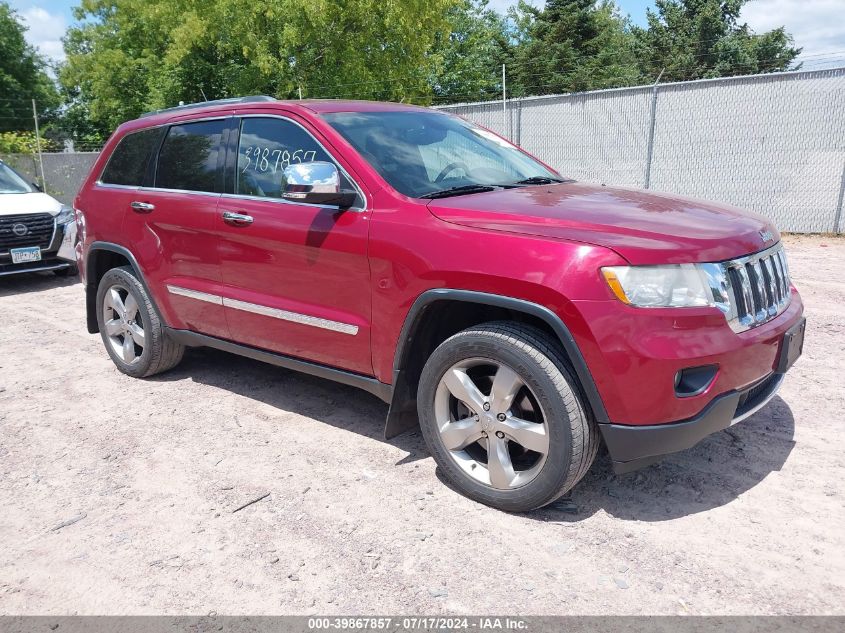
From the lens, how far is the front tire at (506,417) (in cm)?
289

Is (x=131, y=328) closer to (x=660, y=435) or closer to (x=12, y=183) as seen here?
(x=660, y=435)

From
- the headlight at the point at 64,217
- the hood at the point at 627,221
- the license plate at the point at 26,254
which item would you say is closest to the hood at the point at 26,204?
the headlight at the point at 64,217

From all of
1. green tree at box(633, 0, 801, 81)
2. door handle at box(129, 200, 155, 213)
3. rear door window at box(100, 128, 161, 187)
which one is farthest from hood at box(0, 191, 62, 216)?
green tree at box(633, 0, 801, 81)

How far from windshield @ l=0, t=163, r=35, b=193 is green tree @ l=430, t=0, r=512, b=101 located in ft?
→ 81.4

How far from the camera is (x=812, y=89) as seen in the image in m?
10.9

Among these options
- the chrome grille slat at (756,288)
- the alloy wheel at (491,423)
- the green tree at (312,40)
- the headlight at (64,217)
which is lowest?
the alloy wheel at (491,423)

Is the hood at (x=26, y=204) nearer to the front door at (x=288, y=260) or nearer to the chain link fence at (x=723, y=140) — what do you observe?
the front door at (x=288, y=260)

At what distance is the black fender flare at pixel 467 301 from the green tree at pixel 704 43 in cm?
3782

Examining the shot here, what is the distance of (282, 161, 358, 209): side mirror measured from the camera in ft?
11.0

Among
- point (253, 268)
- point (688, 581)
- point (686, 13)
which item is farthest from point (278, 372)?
point (686, 13)

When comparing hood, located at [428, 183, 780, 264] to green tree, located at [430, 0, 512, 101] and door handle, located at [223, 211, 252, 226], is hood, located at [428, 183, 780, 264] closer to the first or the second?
door handle, located at [223, 211, 252, 226]

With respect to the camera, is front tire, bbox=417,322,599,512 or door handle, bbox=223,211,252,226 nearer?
front tire, bbox=417,322,599,512

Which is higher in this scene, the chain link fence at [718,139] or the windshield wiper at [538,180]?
the chain link fence at [718,139]

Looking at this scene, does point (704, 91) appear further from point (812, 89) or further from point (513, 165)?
point (513, 165)
